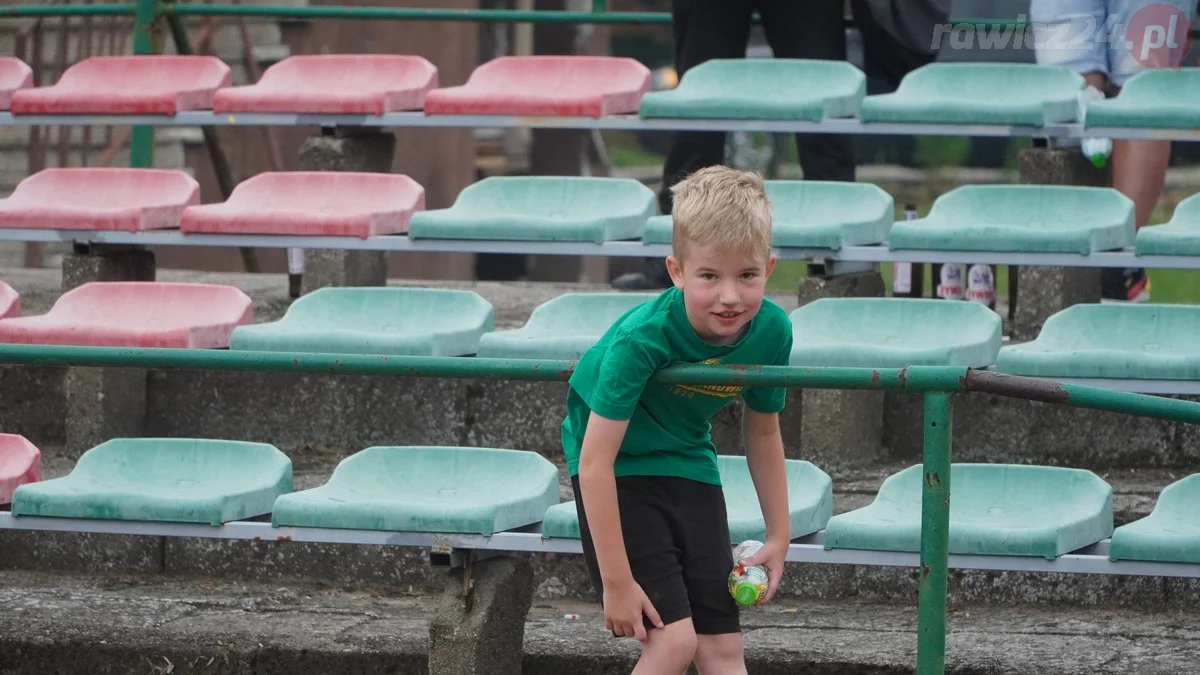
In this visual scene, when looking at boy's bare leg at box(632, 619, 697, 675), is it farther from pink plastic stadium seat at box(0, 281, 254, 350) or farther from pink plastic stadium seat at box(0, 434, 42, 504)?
pink plastic stadium seat at box(0, 281, 254, 350)

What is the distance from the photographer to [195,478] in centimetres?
Answer: 367

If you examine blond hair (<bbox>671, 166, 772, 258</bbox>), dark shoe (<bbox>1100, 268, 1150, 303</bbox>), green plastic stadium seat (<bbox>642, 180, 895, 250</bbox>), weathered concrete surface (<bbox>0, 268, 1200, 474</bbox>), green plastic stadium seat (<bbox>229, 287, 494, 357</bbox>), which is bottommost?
weathered concrete surface (<bbox>0, 268, 1200, 474</bbox>)

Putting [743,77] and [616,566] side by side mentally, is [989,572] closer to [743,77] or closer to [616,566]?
[616,566]

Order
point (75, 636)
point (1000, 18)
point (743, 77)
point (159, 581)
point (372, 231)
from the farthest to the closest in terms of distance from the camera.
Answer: point (1000, 18)
point (743, 77)
point (372, 231)
point (159, 581)
point (75, 636)

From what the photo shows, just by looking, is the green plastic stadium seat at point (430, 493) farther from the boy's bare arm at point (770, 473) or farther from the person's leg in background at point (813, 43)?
the person's leg in background at point (813, 43)

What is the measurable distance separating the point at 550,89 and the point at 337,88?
0.68 m

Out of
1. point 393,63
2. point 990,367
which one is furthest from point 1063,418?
point 393,63

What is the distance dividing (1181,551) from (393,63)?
3.38 m

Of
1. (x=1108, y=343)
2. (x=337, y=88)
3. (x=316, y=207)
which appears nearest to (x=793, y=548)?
(x=1108, y=343)

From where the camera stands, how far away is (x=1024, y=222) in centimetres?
462

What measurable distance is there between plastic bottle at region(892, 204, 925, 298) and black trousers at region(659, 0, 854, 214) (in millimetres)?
316

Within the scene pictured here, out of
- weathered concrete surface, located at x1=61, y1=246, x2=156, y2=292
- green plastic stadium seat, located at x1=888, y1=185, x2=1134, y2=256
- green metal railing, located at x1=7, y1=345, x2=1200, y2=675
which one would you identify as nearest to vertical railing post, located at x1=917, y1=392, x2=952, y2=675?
green metal railing, located at x1=7, y1=345, x2=1200, y2=675

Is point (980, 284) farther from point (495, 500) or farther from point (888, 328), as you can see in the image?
point (495, 500)

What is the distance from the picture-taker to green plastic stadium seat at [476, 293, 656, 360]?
4.06 meters
